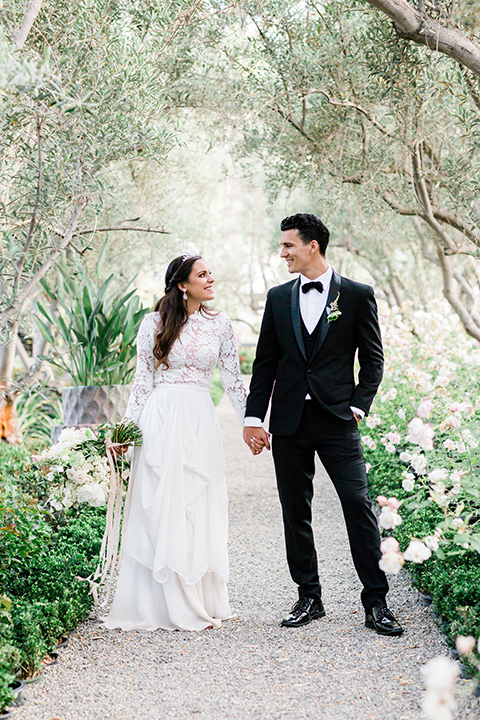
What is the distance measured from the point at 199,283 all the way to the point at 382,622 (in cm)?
198

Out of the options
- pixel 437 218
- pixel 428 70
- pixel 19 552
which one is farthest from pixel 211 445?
pixel 437 218

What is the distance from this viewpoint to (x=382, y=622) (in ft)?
12.2

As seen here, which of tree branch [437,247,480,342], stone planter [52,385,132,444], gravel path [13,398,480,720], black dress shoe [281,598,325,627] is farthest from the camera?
tree branch [437,247,480,342]

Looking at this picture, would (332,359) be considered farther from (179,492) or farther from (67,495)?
(67,495)

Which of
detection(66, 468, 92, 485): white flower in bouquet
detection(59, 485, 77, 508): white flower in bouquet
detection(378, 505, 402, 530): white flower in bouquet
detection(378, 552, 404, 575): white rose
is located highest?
detection(378, 505, 402, 530): white flower in bouquet

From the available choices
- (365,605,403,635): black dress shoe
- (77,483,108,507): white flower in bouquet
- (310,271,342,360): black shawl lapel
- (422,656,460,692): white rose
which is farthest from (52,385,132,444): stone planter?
(422,656,460,692): white rose

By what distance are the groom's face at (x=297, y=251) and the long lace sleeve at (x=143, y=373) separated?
0.87 m

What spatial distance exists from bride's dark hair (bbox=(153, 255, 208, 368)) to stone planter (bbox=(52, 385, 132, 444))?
2732mm

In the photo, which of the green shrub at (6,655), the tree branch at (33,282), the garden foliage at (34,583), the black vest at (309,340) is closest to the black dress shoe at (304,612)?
the garden foliage at (34,583)

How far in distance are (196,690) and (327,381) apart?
61.1 inches

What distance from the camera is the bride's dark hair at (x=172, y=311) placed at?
161 inches

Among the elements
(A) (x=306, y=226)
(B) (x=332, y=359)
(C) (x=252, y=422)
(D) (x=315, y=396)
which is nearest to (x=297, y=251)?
(A) (x=306, y=226)

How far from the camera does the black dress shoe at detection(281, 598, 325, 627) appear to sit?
387cm

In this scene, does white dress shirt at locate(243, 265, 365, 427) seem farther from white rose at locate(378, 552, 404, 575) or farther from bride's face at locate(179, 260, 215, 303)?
white rose at locate(378, 552, 404, 575)
